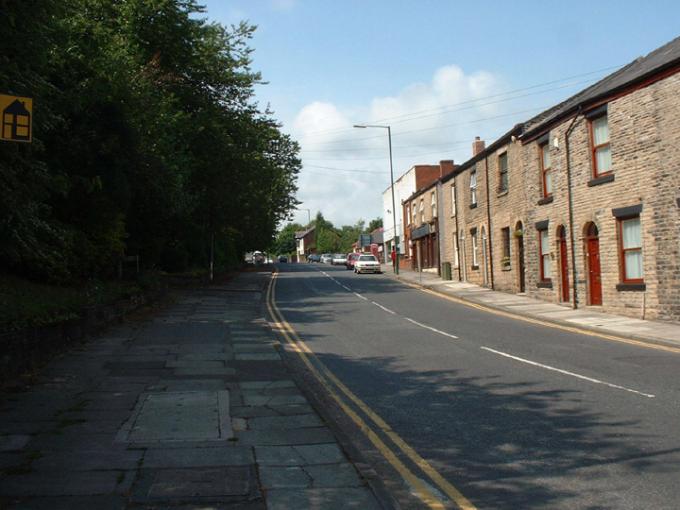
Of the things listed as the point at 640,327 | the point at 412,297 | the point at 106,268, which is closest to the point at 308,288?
the point at 412,297

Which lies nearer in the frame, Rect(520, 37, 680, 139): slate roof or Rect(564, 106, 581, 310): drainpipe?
Rect(520, 37, 680, 139): slate roof

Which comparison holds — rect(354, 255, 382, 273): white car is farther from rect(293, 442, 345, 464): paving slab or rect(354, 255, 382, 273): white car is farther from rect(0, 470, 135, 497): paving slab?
rect(0, 470, 135, 497): paving slab

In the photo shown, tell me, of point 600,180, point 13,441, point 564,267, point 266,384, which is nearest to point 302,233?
point 564,267

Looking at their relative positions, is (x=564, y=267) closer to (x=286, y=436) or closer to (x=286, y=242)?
(x=286, y=436)

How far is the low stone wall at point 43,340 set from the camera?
970 centimetres

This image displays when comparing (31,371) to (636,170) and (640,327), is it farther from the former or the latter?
(636,170)

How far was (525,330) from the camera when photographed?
17.2 meters

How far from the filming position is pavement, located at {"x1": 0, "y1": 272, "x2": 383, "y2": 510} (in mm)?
5246

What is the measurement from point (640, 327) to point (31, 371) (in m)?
14.1

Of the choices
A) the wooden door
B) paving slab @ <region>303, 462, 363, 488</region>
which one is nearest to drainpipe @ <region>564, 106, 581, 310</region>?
the wooden door

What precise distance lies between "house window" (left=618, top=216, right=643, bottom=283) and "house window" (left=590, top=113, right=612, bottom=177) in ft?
6.22

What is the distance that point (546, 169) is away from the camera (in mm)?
25094

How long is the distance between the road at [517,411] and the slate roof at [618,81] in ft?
25.9

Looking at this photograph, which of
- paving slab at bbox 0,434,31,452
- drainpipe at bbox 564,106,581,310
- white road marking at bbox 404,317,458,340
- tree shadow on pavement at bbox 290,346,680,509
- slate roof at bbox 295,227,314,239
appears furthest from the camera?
slate roof at bbox 295,227,314,239
